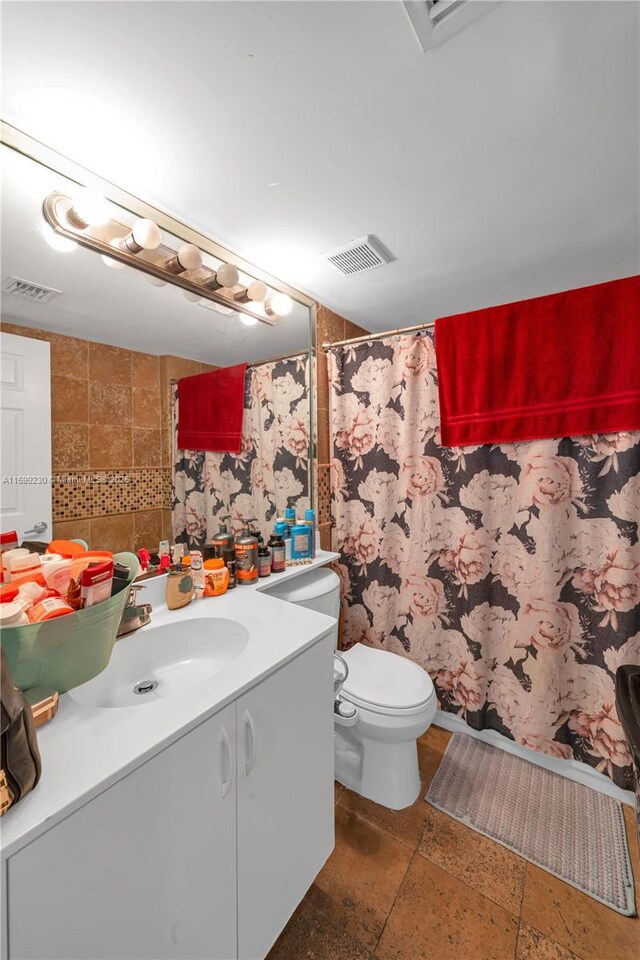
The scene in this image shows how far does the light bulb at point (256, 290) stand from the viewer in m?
1.52

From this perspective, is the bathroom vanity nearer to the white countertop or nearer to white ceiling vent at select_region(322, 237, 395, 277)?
the white countertop

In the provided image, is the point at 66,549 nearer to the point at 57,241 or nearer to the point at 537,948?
the point at 57,241

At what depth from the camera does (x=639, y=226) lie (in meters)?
1.32

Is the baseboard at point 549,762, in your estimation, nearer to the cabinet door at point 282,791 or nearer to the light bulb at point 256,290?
the cabinet door at point 282,791

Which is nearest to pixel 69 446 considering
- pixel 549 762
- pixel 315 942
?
pixel 315 942

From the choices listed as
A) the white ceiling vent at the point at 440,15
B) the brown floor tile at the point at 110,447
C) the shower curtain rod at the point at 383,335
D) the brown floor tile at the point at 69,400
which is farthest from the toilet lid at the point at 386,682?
the white ceiling vent at the point at 440,15

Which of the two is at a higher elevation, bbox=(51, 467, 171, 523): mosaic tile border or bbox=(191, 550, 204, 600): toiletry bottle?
bbox=(51, 467, 171, 523): mosaic tile border

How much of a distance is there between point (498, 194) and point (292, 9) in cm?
77

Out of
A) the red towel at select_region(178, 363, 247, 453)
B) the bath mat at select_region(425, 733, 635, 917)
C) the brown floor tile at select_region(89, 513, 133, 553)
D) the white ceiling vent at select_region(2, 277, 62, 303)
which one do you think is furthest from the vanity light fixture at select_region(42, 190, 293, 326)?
the bath mat at select_region(425, 733, 635, 917)

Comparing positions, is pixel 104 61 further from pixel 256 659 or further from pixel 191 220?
pixel 256 659

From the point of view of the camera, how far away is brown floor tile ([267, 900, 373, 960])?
0.99 meters

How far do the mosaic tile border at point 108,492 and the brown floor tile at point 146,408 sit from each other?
0.14 m

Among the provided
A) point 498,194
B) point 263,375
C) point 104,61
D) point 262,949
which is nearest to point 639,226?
point 498,194

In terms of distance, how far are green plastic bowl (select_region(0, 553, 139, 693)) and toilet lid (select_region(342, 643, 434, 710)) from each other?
0.98 m
